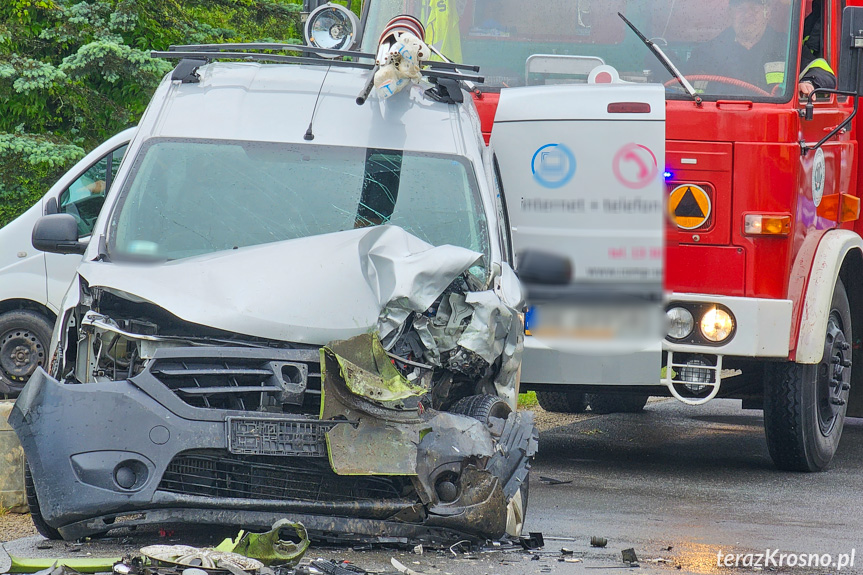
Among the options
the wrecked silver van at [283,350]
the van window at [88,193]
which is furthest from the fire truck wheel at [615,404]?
the wrecked silver van at [283,350]

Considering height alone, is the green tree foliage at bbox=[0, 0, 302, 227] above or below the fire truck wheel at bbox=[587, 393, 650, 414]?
above

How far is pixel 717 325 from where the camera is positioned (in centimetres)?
725

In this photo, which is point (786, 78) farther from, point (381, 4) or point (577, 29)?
point (381, 4)

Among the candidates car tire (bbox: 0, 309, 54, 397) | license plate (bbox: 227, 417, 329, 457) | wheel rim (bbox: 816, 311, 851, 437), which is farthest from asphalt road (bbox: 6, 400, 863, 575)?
car tire (bbox: 0, 309, 54, 397)

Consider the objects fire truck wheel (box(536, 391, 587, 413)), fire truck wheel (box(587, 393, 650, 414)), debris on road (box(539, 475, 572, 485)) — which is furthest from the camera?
fire truck wheel (box(587, 393, 650, 414))

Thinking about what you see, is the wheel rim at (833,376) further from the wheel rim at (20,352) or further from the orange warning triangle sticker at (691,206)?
the wheel rim at (20,352)

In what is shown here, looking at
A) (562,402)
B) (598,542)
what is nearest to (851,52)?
(598,542)

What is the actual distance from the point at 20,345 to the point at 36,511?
192 inches

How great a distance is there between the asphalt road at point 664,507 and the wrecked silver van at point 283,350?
0.98ft

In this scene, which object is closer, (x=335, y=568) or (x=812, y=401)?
(x=335, y=568)

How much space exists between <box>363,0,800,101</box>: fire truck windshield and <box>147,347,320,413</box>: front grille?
11.4ft

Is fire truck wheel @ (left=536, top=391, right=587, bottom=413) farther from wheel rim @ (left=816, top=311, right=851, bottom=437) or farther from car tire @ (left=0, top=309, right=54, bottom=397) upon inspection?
car tire @ (left=0, top=309, right=54, bottom=397)

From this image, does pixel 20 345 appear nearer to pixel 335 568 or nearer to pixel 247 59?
pixel 247 59

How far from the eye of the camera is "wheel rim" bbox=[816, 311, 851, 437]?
318 inches
